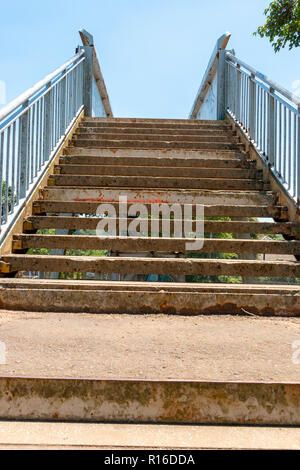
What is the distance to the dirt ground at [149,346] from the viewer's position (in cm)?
148

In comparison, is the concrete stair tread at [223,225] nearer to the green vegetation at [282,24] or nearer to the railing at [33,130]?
the railing at [33,130]

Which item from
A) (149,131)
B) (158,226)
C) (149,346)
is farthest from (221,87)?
(149,346)

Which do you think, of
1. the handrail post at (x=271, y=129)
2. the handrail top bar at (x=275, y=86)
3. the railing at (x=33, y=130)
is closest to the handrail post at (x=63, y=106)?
the railing at (x=33, y=130)

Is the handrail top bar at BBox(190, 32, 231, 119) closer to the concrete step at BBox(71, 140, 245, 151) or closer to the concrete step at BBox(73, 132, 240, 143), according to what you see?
the concrete step at BBox(73, 132, 240, 143)

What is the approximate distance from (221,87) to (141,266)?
5.58m

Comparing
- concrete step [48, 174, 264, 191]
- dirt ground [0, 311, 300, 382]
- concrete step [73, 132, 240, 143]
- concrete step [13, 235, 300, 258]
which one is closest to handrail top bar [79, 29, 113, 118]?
concrete step [73, 132, 240, 143]

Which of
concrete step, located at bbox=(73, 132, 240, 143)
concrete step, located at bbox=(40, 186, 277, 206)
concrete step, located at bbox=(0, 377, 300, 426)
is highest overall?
concrete step, located at bbox=(73, 132, 240, 143)

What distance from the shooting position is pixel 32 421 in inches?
52.0

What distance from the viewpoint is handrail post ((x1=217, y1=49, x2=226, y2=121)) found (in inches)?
279

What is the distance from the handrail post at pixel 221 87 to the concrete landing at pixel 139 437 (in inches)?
264

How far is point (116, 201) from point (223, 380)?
256 centimetres

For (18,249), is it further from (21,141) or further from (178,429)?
(178,429)

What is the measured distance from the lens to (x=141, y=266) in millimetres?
2734

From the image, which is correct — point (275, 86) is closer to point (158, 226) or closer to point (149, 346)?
point (158, 226)
